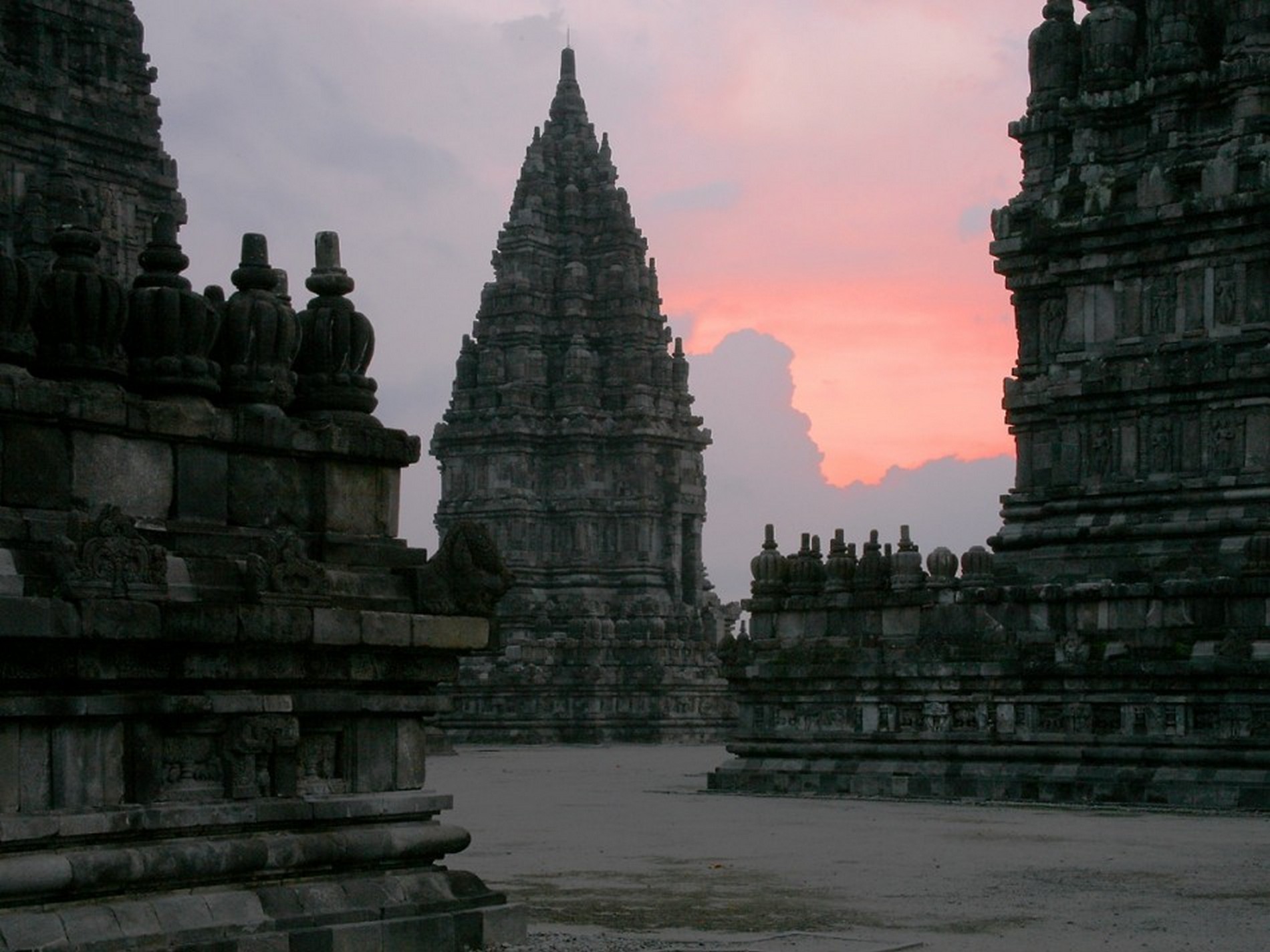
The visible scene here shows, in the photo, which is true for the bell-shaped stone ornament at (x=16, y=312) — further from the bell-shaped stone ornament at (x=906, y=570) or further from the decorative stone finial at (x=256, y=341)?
the bell-shaped stone ornament at (x=906, y=570)

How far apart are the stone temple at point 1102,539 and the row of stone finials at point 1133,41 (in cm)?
4

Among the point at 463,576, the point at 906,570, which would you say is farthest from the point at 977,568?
the point at 463,576

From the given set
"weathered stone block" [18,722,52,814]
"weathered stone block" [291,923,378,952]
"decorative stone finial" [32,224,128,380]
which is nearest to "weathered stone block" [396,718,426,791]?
"weathered stone block" [291,923,378,952]

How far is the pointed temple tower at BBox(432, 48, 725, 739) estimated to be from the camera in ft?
234

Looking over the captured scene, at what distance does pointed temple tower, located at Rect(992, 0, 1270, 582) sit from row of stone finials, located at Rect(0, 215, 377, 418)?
18.3 meters

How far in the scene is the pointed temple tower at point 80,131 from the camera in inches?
861

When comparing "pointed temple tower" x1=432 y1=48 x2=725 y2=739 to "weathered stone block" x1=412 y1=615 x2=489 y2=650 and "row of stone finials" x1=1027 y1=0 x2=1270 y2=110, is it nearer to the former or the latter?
"row of stone finials" x1=1027 y1=0 x2=1270 y2=110

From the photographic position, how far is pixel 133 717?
12.4 metres

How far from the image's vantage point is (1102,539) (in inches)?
1276

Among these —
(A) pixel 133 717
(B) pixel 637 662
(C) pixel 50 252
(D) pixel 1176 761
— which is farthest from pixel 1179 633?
(B) pixel 637 662

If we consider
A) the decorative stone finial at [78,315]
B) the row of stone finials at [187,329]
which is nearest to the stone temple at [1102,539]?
the row of stone finials at [187,329]

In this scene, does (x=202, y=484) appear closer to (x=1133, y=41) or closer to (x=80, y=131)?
(x=80, y=131)

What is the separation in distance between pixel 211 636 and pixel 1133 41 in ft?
85.6

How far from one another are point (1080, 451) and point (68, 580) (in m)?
23.6
